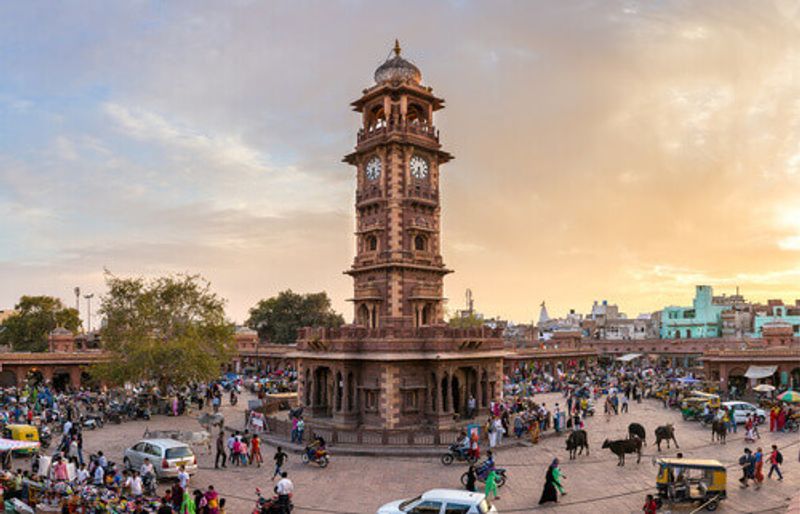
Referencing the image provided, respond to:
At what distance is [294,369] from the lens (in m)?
65.6

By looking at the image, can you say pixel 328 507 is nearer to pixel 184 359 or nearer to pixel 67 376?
pixel 184 359

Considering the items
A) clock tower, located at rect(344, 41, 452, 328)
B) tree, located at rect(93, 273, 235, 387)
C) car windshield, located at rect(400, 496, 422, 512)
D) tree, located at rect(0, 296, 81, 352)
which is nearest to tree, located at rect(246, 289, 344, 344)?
tree, located at rect(0, 296, 81, 352)

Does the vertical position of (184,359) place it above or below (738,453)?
above

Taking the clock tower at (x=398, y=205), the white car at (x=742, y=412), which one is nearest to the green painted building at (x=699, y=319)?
the white car at (x=742, y=412)

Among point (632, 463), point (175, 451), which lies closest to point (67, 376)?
point (175, 451)

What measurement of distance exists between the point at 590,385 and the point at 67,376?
156ft

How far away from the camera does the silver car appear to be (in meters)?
22.4

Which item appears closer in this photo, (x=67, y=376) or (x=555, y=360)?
(x=67, y=376)

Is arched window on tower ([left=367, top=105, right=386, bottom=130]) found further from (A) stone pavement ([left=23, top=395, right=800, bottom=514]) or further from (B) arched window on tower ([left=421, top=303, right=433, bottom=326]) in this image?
(A) stone pavement ([left=23, top=395, right=800, bottom=514])

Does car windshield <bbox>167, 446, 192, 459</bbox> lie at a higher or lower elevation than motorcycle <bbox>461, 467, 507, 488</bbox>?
higher

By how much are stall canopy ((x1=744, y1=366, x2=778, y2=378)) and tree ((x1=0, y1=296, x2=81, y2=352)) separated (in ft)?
243

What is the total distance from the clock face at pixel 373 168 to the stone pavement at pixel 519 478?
17.1m

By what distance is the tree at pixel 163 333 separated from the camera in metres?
40.5

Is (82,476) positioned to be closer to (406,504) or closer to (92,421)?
(406,504)
